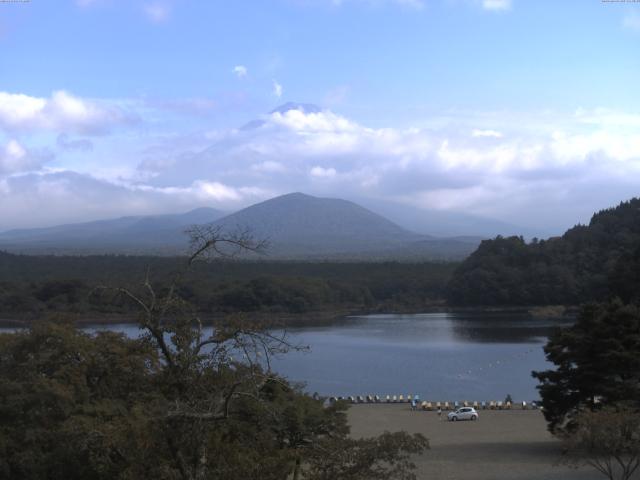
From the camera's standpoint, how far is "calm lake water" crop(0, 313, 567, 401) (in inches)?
792

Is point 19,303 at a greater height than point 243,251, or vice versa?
point 243,251

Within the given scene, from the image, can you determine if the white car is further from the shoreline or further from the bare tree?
the shoreline

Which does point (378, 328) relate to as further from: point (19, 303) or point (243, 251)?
point (243, 251)

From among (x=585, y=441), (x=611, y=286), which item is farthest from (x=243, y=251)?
(x=611, y=286)

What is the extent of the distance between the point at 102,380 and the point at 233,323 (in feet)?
11.6

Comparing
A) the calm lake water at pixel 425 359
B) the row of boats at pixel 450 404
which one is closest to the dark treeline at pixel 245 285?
the calm lake water at pixel 425 359

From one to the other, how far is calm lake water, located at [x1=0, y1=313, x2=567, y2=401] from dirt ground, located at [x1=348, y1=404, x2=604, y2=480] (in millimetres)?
2550

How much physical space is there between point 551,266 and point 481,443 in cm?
3273

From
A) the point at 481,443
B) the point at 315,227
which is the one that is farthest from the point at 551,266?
the point at 315,227

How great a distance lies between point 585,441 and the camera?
7.74 m

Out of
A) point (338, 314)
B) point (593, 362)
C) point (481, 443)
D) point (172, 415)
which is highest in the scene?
point (172, 415)

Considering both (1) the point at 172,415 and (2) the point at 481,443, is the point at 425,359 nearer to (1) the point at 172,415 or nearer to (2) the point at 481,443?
(2) the point at 481,443

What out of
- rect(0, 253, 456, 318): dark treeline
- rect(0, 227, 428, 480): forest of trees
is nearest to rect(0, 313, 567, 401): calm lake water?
rect(0, 253, 456, 318): dark treeline

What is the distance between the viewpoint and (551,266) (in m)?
43.2
